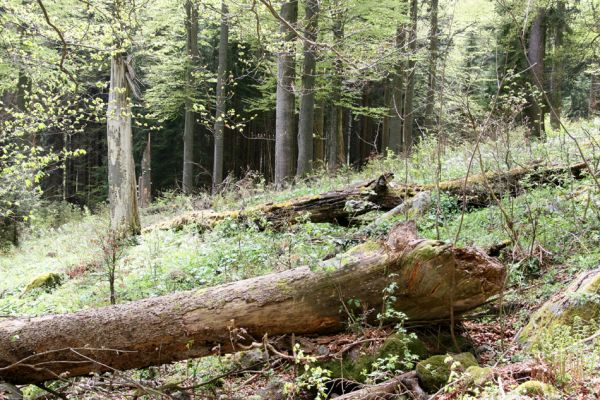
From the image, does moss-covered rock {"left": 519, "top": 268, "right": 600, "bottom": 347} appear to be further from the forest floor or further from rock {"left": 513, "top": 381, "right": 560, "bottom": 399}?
rock {"left": 513, "top": 381, "right": 560, "bottom": 399}

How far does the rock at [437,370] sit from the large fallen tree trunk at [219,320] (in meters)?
0.67

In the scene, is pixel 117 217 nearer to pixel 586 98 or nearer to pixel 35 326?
pixel 35 326

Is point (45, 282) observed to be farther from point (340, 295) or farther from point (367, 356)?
point (367, 356)

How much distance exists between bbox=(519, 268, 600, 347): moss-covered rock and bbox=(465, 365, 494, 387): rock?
77 centimetres

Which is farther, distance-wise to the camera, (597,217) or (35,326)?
(597,217)

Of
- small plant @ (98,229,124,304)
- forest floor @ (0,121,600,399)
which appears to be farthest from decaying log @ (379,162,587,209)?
small plant @ (98,229,124,304)

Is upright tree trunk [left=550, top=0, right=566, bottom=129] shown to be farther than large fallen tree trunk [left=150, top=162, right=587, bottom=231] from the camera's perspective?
Yes

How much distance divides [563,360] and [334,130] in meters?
20.0

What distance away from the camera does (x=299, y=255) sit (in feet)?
22.2

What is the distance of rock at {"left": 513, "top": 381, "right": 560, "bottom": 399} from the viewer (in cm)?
298

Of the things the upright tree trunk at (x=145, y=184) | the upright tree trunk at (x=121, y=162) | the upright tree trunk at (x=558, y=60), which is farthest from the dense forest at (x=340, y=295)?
the upright tree trunk at (x=145, y=184)

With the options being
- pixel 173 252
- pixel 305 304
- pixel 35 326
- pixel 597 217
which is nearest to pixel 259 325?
pixel 305 304

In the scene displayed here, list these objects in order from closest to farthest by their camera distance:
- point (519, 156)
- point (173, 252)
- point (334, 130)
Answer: point (173, 252)
point (519, 156)
point (334, 130)

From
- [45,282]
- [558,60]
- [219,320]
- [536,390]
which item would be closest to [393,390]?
[536,390]
